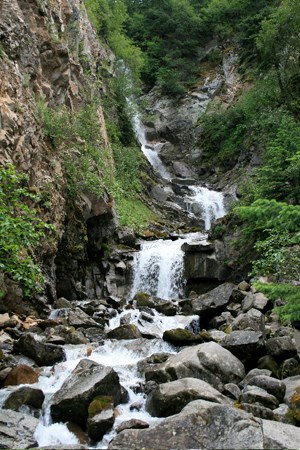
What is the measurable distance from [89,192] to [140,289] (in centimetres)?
545

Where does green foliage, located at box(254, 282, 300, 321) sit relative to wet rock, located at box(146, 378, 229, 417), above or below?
above

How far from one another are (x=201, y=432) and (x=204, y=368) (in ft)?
9.58

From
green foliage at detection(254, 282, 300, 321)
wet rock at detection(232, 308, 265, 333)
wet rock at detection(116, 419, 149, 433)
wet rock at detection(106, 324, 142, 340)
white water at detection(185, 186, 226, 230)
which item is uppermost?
white water at detection(185, 186, 226, 230)

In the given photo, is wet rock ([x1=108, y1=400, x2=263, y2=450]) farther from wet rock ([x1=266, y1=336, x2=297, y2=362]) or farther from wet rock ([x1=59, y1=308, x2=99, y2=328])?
wet rock ([x1=59, y1=308, x2=99, y2=328])

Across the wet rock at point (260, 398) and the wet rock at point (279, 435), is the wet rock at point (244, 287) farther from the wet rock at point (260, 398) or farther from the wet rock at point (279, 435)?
the wet rock at point (279, 435)

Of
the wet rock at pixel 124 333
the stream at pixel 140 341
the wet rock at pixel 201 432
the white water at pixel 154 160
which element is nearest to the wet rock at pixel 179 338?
the stream at pixel 140 341

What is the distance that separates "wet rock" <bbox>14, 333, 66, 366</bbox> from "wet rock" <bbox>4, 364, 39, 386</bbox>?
1.01 metres

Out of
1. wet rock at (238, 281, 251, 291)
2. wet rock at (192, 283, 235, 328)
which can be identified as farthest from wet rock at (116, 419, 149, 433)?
wet rock at (238, 281, 251, 291)

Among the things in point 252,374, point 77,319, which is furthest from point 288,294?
point 77,319

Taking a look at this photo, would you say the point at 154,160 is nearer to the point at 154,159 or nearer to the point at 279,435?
the point at 154,159

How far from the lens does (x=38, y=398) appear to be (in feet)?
25.6

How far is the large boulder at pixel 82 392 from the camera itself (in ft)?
24.4

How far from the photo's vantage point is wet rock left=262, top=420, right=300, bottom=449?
17.7ft

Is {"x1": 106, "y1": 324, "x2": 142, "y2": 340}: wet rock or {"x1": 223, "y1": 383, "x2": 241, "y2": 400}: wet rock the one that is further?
{"x1": 106, "y1": 324, "x2": 142, "y2": 340}: wet rock
